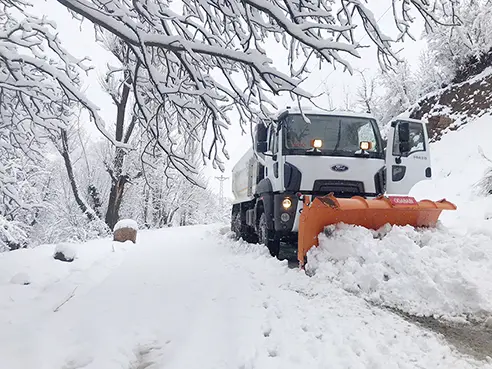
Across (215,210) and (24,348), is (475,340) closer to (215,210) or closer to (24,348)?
(24,348)

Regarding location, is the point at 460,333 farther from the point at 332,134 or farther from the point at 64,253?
the point at 64,253

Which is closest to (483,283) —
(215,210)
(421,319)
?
(421,319)

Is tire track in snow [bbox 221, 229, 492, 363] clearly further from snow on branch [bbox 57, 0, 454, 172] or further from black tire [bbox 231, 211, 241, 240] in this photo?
black tire [bbox 231, 211, 241, 240]

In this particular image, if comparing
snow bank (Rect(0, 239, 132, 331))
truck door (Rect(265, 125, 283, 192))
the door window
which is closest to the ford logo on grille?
truck door (Rect(265, 125, 283, 192))

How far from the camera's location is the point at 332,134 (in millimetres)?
A: 6348

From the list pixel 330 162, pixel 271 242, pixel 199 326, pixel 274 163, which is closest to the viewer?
pixel 199 326

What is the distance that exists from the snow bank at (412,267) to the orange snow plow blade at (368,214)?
0.15 m

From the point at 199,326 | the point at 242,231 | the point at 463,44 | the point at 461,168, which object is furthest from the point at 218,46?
the point at 463,44

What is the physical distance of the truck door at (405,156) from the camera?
6461 millimetres

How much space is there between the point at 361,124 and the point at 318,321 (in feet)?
13.3

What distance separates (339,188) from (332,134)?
3.02 ft

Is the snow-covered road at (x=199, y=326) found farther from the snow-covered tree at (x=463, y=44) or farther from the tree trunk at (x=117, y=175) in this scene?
the snow-covered tree at (x=463, y=44)

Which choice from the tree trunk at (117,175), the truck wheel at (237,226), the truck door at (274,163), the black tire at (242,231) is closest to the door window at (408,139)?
the truck door at (274,163)

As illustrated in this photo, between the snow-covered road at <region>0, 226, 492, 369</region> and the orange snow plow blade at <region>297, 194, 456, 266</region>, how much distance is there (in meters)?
0.63
